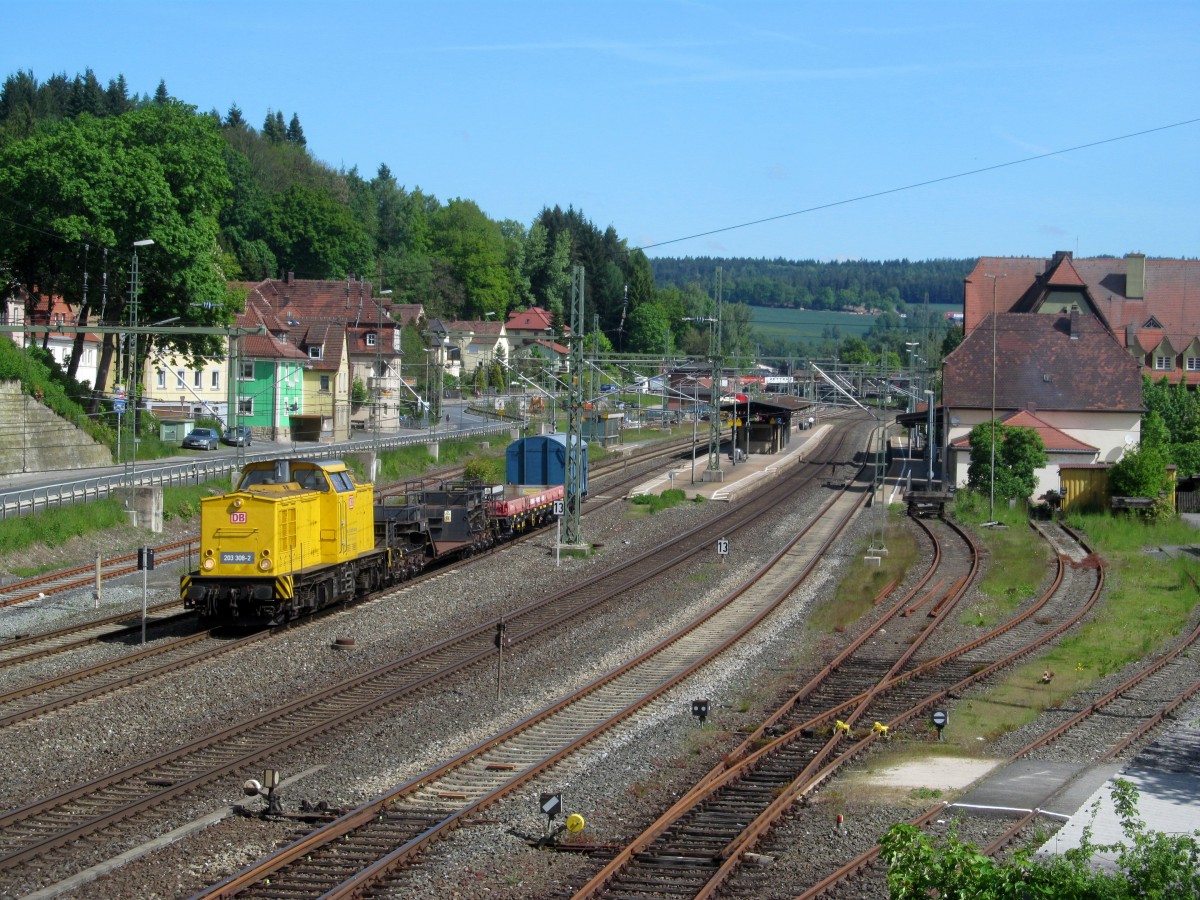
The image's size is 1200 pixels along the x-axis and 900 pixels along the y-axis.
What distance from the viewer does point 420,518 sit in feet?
98.2

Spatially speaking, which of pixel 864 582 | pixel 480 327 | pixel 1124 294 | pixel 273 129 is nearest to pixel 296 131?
pixel 273 129

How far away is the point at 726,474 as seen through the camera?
5981 centimetres

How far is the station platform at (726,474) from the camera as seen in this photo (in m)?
51.8

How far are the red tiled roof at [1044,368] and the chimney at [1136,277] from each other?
24.8 m

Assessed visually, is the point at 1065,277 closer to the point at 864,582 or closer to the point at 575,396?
the point at 575,396

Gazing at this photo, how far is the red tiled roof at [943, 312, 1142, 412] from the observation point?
57.5m

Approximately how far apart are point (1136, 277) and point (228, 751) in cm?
8133

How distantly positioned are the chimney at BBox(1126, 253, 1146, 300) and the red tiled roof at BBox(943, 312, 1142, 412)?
977 inches

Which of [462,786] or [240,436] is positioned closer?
[462,786]

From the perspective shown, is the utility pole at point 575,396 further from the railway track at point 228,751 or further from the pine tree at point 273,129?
the pine tree at point 273,129

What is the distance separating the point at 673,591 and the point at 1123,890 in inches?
849

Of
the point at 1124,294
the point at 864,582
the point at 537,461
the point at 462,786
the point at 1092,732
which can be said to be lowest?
the point at 864,582

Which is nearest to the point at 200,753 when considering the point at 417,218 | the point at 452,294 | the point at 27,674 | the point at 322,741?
the point at 322,741

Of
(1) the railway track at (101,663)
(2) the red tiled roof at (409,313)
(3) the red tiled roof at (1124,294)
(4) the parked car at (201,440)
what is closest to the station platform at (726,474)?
(3) the red tiled roof at (1124,294)
